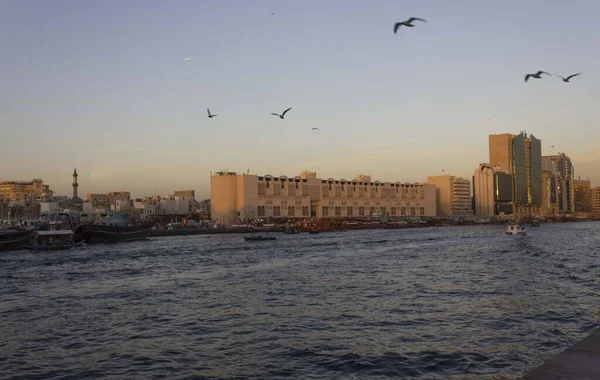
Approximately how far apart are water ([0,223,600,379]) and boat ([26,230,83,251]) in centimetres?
2857

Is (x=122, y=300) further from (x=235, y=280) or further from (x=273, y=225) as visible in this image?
(x=273, y=225)

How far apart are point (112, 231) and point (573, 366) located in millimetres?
74153

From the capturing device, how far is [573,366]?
7.43 metres

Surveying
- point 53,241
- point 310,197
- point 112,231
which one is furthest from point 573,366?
point 310,197

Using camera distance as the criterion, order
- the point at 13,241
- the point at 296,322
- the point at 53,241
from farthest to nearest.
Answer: the point at 53,241
the point at 13,241
the point at 296,322

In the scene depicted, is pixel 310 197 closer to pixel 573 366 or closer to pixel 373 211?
pixel 373 211

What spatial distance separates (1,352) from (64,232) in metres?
52.9

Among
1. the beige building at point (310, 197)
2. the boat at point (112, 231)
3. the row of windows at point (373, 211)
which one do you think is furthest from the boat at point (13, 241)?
the row of windows at point (373, 211)

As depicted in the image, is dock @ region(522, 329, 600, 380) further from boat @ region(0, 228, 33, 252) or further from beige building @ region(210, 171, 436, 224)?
beige building @ region(210, 171, 436, 224)

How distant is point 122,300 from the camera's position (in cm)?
2244

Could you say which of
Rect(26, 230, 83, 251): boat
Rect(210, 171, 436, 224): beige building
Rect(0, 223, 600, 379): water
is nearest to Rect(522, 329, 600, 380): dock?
Rect(0, 223, 600, 379): water

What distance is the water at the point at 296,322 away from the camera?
39.9 feet

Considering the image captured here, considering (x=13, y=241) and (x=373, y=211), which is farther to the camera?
(x=373, y=211)

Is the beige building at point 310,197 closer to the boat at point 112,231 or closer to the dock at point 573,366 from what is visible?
the boat at point 112,231
